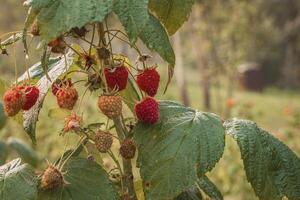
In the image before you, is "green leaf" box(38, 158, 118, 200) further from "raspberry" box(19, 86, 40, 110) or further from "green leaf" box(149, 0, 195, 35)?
"green leaf" box(149, 0, 195, 35)

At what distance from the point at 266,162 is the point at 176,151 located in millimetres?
209

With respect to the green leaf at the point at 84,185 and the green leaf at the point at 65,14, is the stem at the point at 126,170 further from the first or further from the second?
the green leaf at the point at 65,14

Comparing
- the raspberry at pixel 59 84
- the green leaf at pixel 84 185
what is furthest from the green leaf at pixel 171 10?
the green leaf at pixel 84 185

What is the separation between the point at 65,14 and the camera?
0.95 metres

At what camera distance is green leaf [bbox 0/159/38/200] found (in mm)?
1078

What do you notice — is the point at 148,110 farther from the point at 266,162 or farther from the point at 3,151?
the point at 3,151

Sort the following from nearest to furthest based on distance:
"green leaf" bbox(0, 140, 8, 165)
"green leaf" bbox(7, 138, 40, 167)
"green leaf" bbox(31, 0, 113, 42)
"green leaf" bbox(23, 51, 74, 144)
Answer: "green leaf" bbox(31, 0, 113, 42), "green leaf" bbox(23, 51, 74, 144), "green leaf" bbox(7, 138, 40, 167), "green leaf" bbox(0, 140, 8, 165)

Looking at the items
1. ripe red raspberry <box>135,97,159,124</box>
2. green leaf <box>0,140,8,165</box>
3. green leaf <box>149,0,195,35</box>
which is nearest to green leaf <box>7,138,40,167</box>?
green leaf <box>0,140,8,165</box>

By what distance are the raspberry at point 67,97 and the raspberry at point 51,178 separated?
12 cm

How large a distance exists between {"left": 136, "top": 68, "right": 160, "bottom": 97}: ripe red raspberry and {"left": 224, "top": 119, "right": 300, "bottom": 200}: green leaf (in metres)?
0.18

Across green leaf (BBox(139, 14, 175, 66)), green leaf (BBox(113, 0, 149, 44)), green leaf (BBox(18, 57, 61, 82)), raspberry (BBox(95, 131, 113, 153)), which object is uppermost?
green leaf (BBox(113, 0, 149, 44))

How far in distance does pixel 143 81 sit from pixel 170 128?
0.10m

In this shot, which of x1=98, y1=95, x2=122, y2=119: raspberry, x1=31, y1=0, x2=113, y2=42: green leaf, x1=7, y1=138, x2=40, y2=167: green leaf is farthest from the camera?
x1=7, y1=138, x2=40, y2=167: green leaf

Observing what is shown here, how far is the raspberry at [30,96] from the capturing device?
1117mm
